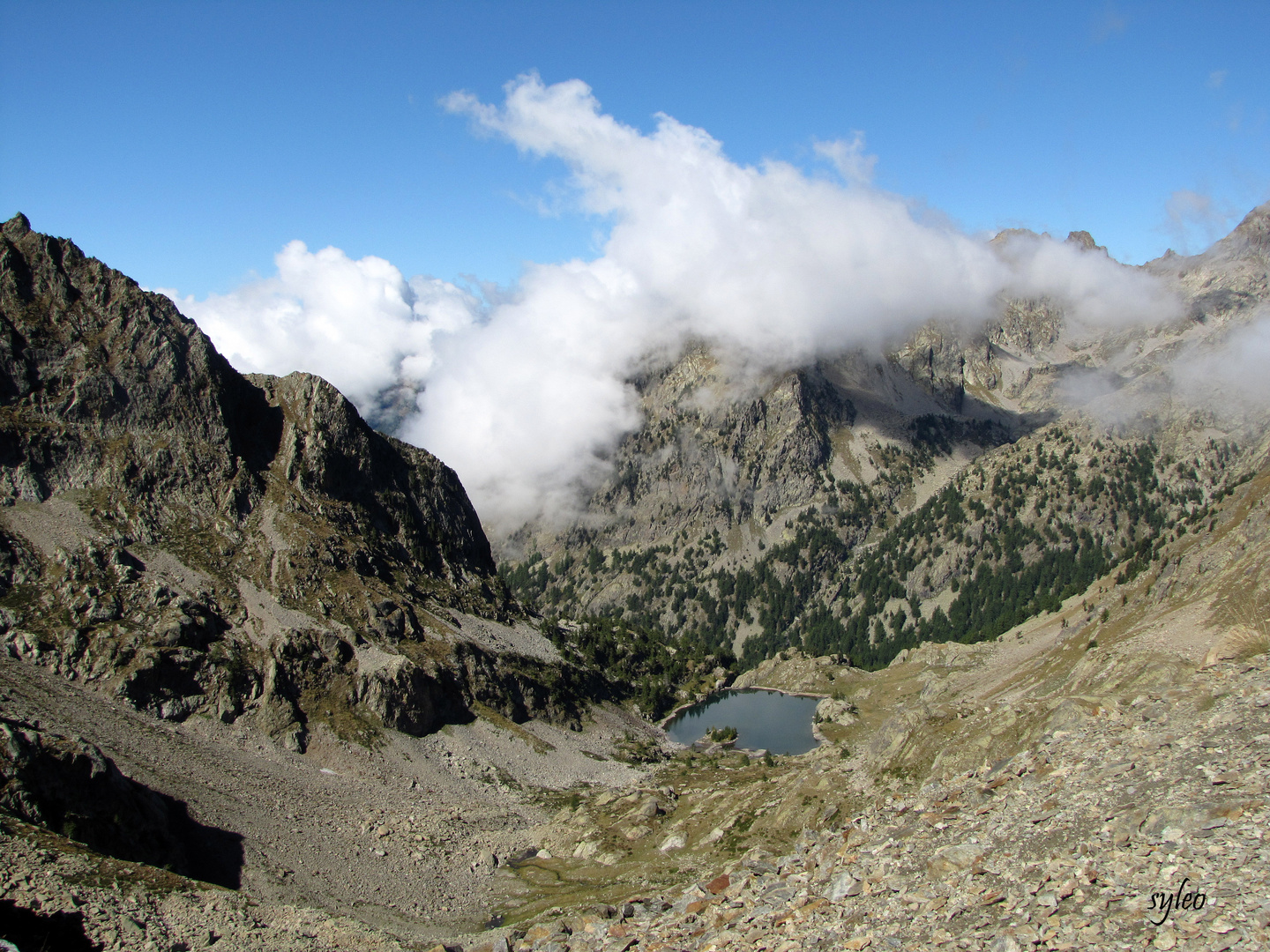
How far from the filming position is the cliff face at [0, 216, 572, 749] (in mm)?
95062

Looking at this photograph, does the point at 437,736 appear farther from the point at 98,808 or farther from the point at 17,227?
the point at 17,227

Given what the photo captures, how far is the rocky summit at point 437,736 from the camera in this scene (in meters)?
27.1

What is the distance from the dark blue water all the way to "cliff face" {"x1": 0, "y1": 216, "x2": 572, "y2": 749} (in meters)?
40.8

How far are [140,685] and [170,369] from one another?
55096 mm

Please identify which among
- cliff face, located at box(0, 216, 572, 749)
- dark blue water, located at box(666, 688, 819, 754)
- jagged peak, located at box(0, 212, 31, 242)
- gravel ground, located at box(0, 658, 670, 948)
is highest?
jagged peak, located at box(0, 212, 31, 242)

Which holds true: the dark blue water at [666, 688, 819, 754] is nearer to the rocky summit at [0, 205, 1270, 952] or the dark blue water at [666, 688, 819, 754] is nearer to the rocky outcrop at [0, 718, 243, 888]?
the rocky summit at [0, 205, 1270, 952]

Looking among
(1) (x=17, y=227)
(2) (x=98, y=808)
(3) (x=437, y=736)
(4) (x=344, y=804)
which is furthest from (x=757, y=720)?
(1) (x=17, y=227)

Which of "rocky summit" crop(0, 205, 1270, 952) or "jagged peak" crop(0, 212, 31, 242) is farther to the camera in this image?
"jagged peak" crop(0, 212, 31, 242)

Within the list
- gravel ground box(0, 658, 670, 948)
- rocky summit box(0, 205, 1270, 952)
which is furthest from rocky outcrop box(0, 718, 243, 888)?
gravel ground box(0, 658, 670, 948)

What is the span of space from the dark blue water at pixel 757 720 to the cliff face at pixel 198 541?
40811 mm

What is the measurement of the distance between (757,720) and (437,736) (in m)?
87.1

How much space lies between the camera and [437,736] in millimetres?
109250

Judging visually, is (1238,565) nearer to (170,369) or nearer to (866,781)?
(866,781)

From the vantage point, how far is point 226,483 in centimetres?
12225
